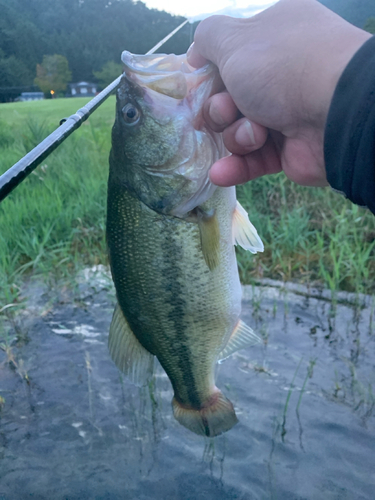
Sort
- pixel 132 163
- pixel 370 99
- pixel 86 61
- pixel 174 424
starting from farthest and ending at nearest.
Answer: pixel 86 61 → pixel 174 424 → pixel 132 163 → pixel 370 99

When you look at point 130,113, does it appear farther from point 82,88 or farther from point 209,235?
point 82,88

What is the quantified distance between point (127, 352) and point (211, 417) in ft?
1.54

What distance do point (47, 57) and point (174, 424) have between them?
11.2 feet

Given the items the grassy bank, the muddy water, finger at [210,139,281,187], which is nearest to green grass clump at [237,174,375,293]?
the grassy bank

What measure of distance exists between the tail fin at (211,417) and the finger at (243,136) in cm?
105

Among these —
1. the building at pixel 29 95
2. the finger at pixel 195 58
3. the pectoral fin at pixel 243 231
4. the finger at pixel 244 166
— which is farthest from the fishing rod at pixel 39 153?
the building at pixel 29 95

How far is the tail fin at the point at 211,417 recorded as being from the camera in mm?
1766

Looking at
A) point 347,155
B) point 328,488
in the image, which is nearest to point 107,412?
point 328,488

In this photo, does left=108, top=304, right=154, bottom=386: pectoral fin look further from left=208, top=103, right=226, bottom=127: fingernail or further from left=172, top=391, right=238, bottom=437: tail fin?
left=208, top=103, right=226, bottom=127: fingernail

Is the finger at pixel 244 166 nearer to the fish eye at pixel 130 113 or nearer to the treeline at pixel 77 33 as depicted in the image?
the fish eye at pixel 130 113

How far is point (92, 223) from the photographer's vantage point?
4516 millimetres

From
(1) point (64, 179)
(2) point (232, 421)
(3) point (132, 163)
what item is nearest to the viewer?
(3) point (132, 163)

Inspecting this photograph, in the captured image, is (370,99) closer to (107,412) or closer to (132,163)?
(132,163)

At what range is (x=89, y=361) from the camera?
2.98m
